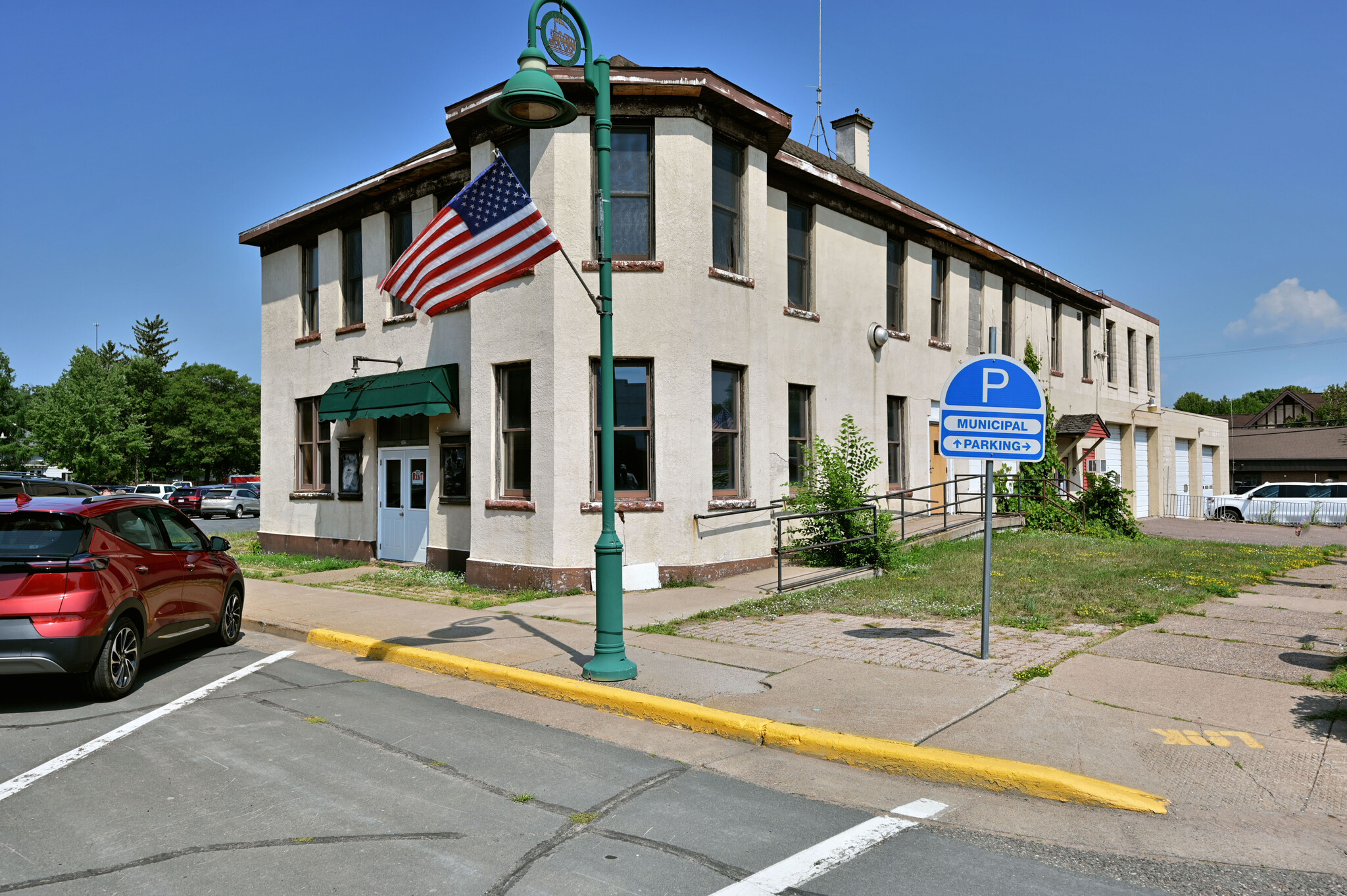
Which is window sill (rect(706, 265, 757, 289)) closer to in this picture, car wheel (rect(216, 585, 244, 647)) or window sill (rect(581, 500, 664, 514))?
window sill (rect(581, 500, 664, 514))

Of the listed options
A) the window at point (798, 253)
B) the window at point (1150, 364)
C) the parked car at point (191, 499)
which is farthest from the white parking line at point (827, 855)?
the parked car at point (191, 499)

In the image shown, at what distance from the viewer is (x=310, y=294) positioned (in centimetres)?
1972

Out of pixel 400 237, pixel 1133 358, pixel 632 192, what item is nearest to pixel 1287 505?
pixel 1133 358

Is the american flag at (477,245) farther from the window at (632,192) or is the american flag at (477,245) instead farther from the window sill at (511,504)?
the window at (632,192)

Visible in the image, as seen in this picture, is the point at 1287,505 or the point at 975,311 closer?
the point at 975,311

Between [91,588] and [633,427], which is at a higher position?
[633,427]

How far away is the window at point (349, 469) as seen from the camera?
18125mm

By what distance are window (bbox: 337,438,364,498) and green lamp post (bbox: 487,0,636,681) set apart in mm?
11741

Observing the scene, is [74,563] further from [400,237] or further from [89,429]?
[89,429]

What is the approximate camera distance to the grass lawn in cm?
1019

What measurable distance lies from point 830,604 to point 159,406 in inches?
3195

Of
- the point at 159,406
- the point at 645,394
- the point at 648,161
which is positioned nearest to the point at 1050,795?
the point at 645,394

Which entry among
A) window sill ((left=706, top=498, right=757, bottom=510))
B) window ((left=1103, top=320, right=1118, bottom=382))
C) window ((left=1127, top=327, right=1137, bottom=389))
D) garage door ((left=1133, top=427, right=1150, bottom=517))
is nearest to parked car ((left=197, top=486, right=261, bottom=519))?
window sill ((left=706, top=498, right=757, bottom=510))

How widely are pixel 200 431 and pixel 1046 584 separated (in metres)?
78.9
